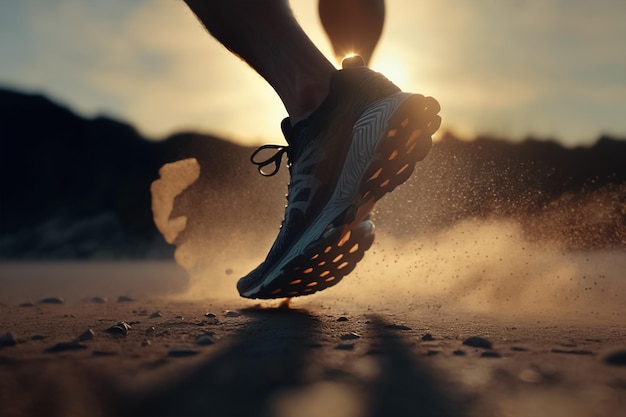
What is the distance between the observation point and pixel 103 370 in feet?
3.87

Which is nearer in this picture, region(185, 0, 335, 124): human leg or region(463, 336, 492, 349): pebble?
region(463, 336, 492, 349): pebble

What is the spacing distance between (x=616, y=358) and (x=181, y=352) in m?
0.88

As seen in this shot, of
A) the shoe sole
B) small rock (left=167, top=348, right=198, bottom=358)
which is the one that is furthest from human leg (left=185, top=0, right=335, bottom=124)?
small rock (left=167, top=348, right=198, bottom=358)

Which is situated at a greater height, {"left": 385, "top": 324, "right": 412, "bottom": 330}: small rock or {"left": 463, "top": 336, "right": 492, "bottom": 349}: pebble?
{"left": 385, "top": 324, "right": 412, "bottom": 330}: small rock

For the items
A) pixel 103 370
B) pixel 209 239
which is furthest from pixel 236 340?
pixel 209 239

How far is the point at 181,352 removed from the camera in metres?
1.34

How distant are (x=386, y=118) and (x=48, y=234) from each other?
1131cm

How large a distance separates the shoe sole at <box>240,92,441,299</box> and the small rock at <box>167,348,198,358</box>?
1.72 feet

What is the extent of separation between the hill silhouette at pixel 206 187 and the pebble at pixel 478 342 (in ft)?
4.61

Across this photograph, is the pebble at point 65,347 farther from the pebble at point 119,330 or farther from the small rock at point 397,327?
the small rock at point 397,327

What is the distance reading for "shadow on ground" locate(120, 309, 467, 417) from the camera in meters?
0.93

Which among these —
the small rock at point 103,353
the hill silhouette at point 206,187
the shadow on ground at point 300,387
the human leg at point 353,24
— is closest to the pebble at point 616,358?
the shadow on ground at point 300,387

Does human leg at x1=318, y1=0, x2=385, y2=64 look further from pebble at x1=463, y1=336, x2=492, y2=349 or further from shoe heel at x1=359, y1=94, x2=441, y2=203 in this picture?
pebble at x1=463, y1=336, x2=492, y2=349

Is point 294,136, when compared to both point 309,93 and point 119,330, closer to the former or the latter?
point 309,93
